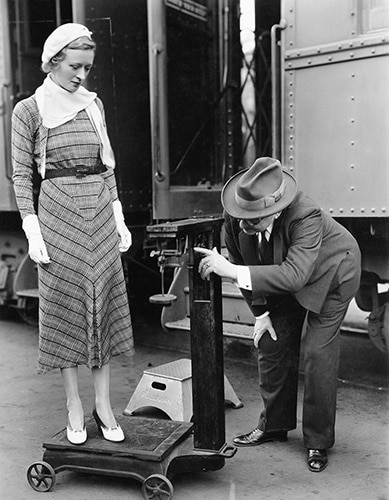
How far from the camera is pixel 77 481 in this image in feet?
10.0

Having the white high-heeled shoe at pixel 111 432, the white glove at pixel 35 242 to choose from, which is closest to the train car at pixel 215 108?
the white glove at pixel 35 242

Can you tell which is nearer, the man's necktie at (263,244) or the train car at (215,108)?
the man's necktie at (263,244)

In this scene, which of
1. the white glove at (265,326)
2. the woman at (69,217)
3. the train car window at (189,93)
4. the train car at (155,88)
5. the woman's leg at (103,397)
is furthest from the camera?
the train car window at (189,93)

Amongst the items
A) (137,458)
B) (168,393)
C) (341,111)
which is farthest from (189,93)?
(137,458)

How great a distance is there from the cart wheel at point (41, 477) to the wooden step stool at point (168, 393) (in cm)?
95

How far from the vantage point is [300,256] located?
2902 millimetres

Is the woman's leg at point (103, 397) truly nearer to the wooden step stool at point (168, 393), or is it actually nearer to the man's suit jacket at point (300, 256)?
the man's suit jacket at point (300, 256)

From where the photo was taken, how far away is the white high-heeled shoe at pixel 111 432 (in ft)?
9.68

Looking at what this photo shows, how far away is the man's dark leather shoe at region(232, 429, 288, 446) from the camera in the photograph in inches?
135

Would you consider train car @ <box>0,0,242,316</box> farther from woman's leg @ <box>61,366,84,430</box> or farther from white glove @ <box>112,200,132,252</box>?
woman's leg @ <box>61,366,84,430</box>

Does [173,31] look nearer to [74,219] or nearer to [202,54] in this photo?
[202,54]

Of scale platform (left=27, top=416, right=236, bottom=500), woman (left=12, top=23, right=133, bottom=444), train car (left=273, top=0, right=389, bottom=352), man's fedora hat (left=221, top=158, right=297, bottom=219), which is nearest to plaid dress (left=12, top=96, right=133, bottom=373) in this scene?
woman (left=12, top=23, right=133, bottom=444)

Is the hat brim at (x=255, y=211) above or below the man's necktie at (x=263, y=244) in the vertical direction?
above

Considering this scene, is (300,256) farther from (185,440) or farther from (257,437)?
(257,437)
